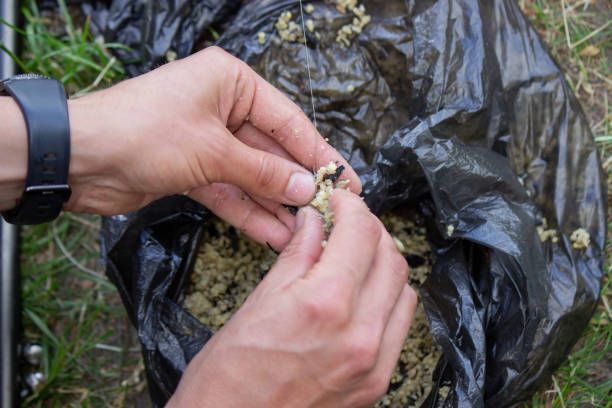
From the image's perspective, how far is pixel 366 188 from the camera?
1468 mm

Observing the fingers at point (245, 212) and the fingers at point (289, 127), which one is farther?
the fingers at point (245, 212)

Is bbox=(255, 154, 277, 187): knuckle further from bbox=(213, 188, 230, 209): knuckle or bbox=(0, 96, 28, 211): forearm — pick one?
bbox=(0, 96, 28, 211): forearm


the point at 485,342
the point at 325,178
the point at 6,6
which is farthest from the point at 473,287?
the point at 6,6

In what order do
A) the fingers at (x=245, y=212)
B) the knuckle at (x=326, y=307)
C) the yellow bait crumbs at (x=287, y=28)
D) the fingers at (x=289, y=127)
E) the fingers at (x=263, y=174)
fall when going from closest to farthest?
the knuckle at (x=326, y=307) < the fingers at (x=263, y=174) < the fingers at (x=289, y=127) < the fingers at (x=245, y=212) < the yellow bait crumbs at (x=287, y=28)

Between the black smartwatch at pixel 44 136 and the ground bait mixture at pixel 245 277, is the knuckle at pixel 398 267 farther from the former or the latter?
the black smartwatch at pixel 44 136

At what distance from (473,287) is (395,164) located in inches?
15.9

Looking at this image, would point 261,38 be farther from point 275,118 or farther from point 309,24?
point 275,118

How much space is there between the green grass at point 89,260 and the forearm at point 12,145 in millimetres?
812

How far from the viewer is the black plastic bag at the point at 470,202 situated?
1.36 meters

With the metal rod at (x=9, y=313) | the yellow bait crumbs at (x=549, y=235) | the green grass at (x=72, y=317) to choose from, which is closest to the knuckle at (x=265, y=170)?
the yellow bait crumbs at (x=549, y=235)

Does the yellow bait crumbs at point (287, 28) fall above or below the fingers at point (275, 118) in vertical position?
above

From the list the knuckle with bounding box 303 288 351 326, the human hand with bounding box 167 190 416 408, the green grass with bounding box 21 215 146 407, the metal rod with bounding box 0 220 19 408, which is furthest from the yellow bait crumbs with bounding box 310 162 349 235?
the metal rod with bounding box 0 220 19 408

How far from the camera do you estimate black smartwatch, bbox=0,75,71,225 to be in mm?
1071

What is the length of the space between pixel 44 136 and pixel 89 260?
0.97 m
